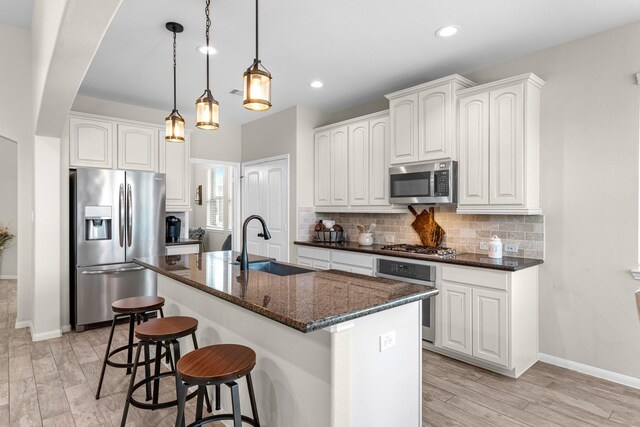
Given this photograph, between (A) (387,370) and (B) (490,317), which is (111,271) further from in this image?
(B) (490,317)

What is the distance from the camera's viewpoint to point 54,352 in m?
3.40

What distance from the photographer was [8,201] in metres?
7.06

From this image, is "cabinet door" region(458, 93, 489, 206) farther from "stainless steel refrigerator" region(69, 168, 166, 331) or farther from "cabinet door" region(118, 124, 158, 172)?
"cabinet door" region(118, 124, 158, 172)

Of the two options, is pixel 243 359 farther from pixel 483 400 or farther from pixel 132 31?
pixel 132 31

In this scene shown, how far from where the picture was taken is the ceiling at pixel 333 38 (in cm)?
257

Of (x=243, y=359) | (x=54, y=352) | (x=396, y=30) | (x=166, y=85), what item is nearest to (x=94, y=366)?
(x=54, y=352)

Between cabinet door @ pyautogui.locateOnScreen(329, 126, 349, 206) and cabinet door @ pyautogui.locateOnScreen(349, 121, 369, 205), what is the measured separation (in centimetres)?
8

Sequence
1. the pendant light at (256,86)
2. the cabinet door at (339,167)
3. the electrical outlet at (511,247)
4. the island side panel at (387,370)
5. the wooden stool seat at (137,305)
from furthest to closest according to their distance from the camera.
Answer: the cabinet door at (339,167), the electrical outlet at (511,247), the wooden stool seat at (137,305), the pendant light at (256,86), the island side panel at (387,370)

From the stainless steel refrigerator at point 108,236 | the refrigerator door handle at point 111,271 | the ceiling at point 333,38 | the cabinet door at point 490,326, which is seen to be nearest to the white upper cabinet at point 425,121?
the ceiling at point 333,38

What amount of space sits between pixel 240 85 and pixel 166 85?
83cm

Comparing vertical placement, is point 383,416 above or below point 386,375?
below

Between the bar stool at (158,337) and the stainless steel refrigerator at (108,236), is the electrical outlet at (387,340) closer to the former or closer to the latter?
the bar stool at (158,337)

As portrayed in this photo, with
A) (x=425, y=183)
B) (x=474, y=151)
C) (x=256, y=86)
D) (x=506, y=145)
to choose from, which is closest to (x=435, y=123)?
(x=474, y=151)

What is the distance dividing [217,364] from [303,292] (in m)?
0.50
